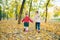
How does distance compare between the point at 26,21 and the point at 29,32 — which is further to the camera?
the point at 29,32

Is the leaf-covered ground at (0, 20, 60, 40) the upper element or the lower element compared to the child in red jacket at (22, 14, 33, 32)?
lower

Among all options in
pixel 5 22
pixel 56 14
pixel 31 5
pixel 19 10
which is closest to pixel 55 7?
pixel 56 14

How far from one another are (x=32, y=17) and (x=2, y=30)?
52 cm

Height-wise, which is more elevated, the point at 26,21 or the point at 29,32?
the point at 26,21

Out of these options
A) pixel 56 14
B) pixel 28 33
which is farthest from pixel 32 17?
pixel 56 14

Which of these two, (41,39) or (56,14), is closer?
(41,39)

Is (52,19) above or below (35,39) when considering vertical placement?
above

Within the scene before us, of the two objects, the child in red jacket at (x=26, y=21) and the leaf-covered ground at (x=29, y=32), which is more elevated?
the child in red jacket at (x=26, y=21)

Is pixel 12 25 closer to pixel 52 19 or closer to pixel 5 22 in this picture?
pixel 5 22

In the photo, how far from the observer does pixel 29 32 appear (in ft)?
9.95

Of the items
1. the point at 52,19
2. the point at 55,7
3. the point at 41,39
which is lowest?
the point at 41,39

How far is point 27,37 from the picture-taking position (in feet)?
9.61

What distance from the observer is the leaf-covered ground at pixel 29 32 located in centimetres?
286

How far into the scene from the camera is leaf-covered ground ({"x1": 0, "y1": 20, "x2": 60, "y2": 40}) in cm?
286
